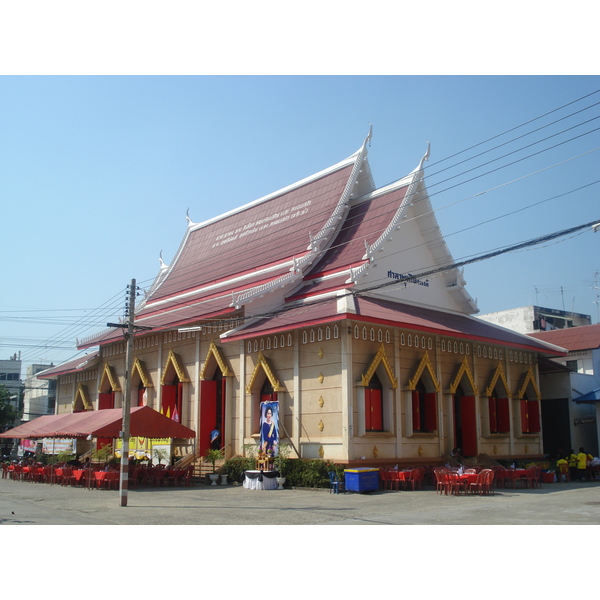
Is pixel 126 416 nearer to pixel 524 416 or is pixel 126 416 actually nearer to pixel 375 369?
pixel 375 369

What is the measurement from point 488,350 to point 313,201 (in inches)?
350

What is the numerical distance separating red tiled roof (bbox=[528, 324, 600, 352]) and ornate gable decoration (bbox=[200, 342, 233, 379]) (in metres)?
17.0

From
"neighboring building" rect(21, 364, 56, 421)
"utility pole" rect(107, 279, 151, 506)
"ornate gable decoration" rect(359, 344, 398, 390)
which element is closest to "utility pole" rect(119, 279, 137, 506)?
"utility pole" rect(107, 279, 151, 506)

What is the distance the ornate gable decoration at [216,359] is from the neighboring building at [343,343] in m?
0.06

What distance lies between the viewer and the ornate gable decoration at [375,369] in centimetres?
1955

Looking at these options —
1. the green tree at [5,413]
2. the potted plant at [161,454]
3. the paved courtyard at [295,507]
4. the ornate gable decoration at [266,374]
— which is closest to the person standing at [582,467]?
the paved courtyard at [295,507]

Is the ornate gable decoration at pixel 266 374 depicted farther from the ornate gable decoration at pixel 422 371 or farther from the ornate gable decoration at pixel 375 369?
the ornate gable decoration at pixel 422 371

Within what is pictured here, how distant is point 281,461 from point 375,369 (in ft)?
12.9

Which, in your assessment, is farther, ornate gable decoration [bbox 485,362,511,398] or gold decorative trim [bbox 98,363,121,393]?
gold decorative trim [bbox 98,363,121,393]

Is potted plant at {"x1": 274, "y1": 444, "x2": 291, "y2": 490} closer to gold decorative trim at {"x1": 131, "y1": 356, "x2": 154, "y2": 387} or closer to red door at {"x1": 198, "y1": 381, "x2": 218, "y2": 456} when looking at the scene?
red door at {"x1": 198, "y1": 381, "x2": 218, "y2": 456}

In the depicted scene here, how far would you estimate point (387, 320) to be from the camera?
19.5 m

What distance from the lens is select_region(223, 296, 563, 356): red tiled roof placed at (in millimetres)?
19312

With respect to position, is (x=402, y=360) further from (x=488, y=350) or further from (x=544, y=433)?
(x=544, y=433)

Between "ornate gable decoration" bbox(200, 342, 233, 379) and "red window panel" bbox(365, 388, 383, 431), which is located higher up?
"ornate gable decoration" bbox(200, 342, 233, 379)
